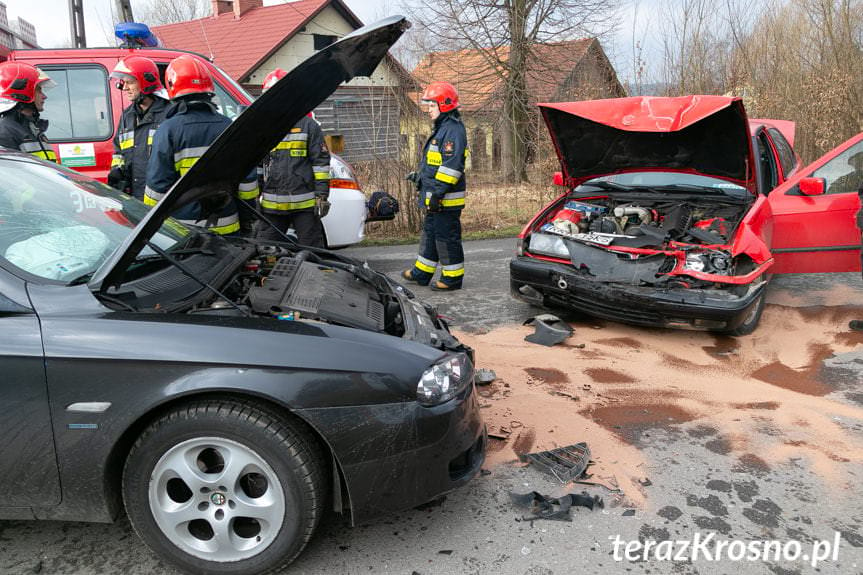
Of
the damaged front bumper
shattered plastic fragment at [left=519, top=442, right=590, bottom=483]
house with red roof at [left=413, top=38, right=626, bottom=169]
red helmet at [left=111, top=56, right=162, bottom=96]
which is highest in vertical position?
house with red roof at [left=413, top=38, right=626, bottom=169]

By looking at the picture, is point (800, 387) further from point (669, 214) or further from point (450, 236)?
point (450, 236)

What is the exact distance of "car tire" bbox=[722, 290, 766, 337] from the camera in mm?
4734

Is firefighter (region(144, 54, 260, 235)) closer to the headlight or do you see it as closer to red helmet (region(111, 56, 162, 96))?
red helmet (region(111, 56, 162, 96))

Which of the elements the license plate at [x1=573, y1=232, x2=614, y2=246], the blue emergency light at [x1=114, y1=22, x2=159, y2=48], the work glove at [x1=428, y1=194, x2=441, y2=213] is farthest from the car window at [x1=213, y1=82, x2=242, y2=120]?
the license plate at [x1=573, y1=232, x2=614, y2=246]

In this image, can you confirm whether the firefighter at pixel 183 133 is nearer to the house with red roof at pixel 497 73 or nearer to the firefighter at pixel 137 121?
the firefighter at pixel 137 121

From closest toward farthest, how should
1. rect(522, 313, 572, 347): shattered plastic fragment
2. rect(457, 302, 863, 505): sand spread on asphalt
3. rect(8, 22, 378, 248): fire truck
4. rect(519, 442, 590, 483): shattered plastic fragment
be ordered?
rect(519, 442, 590, 483): shattered plastic fragment
rect(457, 302, 863, 505): sand spread on asphalt
rect(522, 313, 572, 347): shattered plastic fragment
rect(8, 22, 378, 248): fire truck

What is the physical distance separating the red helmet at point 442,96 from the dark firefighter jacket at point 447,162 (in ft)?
0.25

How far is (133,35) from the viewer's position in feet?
21.3

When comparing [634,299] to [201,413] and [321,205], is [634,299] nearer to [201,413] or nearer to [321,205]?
[321,205]

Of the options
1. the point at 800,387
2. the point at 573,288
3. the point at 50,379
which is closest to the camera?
the point at 50,379

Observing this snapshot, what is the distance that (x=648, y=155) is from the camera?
18.7ft

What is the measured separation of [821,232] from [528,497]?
13.2ft

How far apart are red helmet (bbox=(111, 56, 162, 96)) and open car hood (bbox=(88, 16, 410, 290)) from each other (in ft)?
7.53

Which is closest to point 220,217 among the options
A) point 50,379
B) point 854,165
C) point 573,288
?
point 50,379
